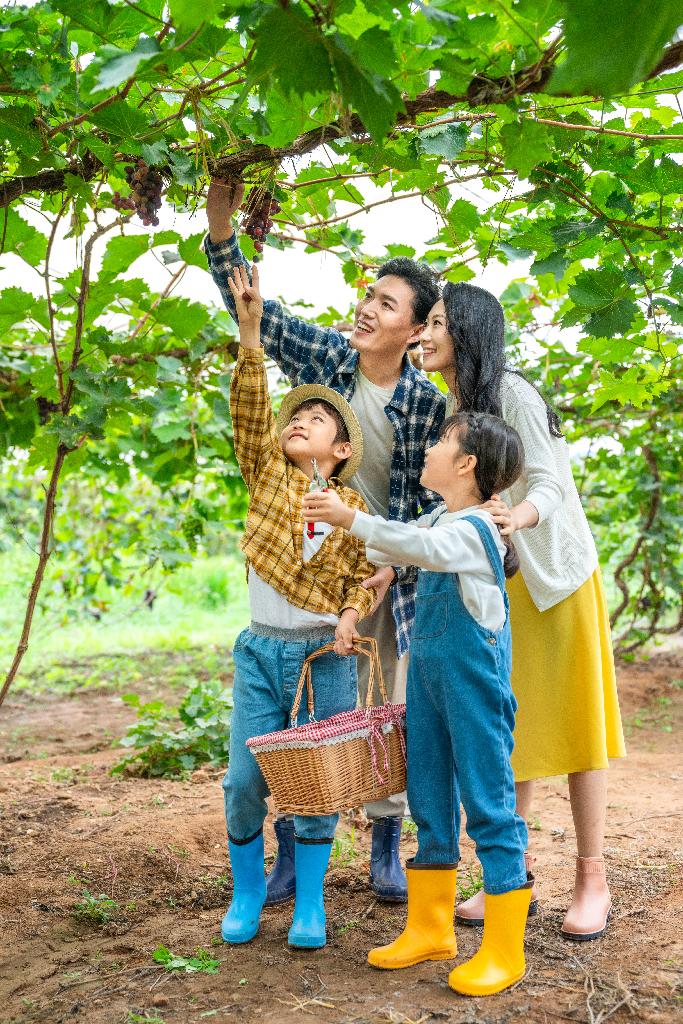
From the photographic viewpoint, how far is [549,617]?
243cm

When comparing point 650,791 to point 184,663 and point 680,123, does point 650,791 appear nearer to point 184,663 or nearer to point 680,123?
point 680,123

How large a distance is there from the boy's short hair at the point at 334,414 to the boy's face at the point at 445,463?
33 centimetres

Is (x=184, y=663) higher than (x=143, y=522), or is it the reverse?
(x=143, y=522)

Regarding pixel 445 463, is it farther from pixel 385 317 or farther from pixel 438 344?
pixel 385 317

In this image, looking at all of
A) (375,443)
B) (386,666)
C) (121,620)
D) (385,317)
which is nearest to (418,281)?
(385,317)

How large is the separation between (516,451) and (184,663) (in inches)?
241

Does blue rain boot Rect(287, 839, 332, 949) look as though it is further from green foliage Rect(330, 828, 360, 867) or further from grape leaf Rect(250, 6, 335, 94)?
grape leaf Rect(250, 6, 335, 94)

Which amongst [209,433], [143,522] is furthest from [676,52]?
[143,522]

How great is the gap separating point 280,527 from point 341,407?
335 mm

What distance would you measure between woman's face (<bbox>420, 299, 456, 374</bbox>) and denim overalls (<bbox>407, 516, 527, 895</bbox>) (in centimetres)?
49

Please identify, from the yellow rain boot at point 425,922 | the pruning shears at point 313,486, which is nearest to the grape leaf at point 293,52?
the pruning shears at point 313,486

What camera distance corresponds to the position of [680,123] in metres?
2.23

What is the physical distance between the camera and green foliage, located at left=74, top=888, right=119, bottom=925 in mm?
2547

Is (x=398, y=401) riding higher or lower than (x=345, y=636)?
higher
